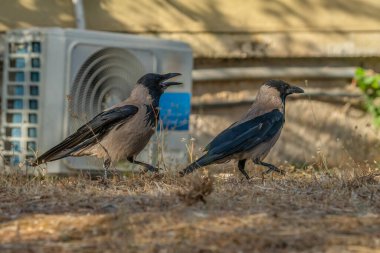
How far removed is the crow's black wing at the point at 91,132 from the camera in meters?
8.99

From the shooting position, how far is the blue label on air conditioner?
1101cm

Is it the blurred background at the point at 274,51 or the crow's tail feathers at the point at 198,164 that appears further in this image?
the blurred background at the point at 274,51

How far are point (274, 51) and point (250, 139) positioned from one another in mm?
4860

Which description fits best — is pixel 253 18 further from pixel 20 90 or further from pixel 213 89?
pixel 20 90

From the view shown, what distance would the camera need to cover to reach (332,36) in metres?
13.4

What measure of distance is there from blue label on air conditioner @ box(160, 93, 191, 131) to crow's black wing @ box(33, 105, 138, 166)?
6.25 feet

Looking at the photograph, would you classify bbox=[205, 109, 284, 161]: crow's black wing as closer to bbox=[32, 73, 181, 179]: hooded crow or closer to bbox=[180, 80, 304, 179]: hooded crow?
bbox=[180, 80, 304, 179]: hooded crow

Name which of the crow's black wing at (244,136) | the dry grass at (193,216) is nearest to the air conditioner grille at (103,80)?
the crow's black wing at (244,136)

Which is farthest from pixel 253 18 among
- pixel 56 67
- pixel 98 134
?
pixel 98 134

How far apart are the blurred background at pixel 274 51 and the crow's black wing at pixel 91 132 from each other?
4.05m

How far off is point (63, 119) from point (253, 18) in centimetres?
364

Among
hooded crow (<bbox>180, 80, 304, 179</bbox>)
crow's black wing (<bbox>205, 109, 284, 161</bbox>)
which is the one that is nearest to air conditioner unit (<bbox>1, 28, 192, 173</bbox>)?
hooded crow (<bbox>180, 80, 304, 179</bbox>)

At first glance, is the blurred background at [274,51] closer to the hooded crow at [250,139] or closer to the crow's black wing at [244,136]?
the hooded crow at [250,139]

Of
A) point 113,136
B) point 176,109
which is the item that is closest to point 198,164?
point 113,136
